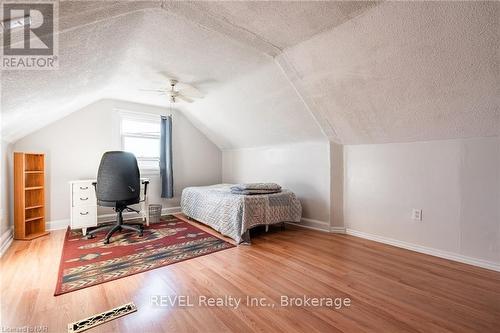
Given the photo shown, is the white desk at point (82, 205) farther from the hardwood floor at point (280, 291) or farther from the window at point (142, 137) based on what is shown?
the window at point (142, 137)

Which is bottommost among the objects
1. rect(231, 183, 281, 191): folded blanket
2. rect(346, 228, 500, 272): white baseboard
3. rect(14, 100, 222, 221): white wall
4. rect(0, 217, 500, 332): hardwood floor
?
rect(0, 217, 500, 332): hardwood floor

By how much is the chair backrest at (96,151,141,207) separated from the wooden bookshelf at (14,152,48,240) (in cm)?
97

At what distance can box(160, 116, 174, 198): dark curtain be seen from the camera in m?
4.50

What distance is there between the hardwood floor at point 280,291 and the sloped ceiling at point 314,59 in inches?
53.3

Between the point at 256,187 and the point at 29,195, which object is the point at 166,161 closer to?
the point at 29,195

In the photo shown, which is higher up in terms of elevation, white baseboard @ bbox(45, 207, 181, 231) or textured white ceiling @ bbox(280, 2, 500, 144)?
textured white ceiling @ bbox(280, 2, 500, 144)

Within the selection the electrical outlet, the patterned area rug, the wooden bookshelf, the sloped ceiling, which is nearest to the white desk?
the patterned area rug

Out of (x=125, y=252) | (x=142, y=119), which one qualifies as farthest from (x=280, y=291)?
(x=142, y=119)

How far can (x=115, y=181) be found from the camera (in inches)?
114

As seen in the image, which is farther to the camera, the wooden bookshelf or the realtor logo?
the wooden bookshelf

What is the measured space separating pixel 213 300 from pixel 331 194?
7.42 feet

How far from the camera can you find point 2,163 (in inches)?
107

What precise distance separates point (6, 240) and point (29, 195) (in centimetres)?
71

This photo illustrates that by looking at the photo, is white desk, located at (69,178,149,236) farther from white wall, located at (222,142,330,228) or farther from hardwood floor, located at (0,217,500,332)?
white wall, located at (222,142,330,228)
